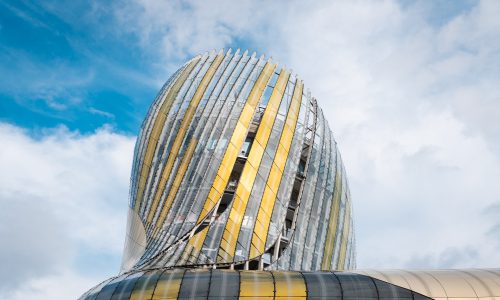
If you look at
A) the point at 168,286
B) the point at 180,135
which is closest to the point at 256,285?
the point at 168,286

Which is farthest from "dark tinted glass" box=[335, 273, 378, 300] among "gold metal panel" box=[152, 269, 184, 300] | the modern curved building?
the modern curved building

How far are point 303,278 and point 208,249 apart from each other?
11367 millimetres

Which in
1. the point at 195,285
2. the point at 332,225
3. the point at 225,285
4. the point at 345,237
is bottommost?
the point at 195,285

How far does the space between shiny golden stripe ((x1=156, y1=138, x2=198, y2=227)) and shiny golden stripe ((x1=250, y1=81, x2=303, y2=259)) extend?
512 centimetres

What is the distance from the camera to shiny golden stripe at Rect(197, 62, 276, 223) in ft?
108

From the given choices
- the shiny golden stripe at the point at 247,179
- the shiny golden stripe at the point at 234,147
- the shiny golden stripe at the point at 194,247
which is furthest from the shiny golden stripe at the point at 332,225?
the shiny golden stripe at the point at 194,247

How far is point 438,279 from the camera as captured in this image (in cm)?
Result: 2058

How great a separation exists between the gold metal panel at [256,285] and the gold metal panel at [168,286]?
2449mm

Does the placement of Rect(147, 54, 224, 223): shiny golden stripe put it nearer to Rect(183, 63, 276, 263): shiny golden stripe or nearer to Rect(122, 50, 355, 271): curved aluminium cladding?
Rect(122, 50, 355, 271): curved aluminium cladding

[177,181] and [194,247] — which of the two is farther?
[177,181]

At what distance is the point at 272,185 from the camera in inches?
1371

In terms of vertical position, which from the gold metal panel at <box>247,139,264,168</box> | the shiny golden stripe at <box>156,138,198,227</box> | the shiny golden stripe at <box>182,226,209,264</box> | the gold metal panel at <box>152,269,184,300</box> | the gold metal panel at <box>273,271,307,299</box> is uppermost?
the gold metal panel at <box>247,139,264,168</box>

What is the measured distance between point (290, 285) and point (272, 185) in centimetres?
1469

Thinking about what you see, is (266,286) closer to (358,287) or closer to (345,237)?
(358,287)
